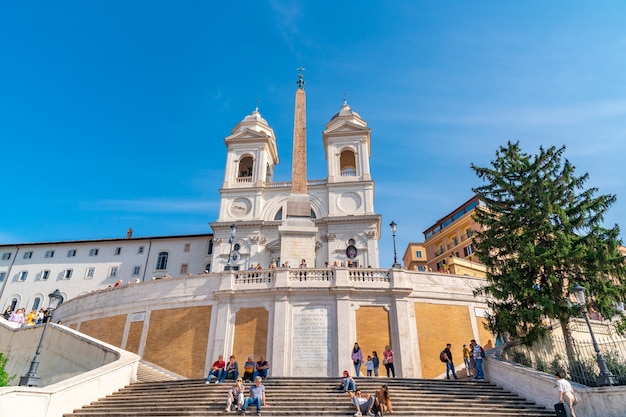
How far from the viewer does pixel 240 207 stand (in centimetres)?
4019

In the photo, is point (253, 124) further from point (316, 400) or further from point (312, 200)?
point (316, 400)

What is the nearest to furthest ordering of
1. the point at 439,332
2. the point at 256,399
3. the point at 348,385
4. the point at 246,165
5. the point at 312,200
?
the point at 256,399 < the point at 348,385 < the point at 439,332 < the point at 312,200 < the point at 246,165

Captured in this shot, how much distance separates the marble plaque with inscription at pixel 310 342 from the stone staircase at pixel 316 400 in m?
3.63

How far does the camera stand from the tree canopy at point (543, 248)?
13781mm

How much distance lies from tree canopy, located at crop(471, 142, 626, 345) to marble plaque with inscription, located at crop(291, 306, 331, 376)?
6651mm

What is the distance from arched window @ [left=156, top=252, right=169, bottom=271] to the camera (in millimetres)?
41494

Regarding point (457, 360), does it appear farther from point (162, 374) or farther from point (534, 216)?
point (162, 374)

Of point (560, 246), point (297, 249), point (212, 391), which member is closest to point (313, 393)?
point (212, 391)

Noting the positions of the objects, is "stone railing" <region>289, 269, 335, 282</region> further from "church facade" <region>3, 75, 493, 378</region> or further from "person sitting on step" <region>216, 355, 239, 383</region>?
"person sitting on step" <region>216, 355, 239, 383</region>

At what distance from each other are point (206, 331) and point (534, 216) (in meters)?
14.3

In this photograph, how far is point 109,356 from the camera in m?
15.6

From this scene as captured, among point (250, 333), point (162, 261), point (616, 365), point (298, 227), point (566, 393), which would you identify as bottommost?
point (566, 393)

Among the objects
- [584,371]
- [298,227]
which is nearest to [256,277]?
[298,227]

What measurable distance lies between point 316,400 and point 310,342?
6.06 metres
